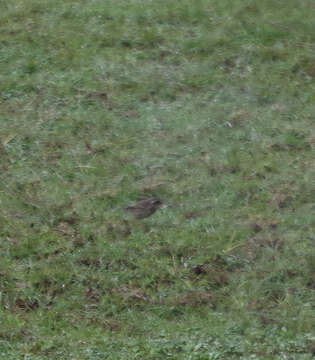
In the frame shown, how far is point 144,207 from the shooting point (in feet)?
24.5

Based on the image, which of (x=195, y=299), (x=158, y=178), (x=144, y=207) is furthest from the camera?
(x=158, y=178)

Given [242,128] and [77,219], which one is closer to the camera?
[77,219]

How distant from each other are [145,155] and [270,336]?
109 inches

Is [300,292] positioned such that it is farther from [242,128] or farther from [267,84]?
[267,84]

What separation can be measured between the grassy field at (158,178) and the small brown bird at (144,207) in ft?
0.25

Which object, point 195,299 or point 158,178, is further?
point 158,178

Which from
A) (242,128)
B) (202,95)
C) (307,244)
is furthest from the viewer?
(202,95)

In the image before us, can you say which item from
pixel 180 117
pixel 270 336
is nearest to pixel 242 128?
pixel 180 117

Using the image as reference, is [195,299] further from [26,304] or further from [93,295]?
[26,304]

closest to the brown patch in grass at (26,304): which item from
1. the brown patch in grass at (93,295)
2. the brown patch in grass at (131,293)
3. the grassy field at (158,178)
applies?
the grassy field at (158,178)

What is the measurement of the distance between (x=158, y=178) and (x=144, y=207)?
470 mm

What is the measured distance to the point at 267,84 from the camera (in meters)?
9.28

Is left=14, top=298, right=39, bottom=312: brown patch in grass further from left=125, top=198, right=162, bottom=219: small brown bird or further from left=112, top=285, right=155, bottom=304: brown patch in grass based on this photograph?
left=125, top=198, right=162, bottom=219: small brown bird

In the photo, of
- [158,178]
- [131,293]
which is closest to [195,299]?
[131,293]
